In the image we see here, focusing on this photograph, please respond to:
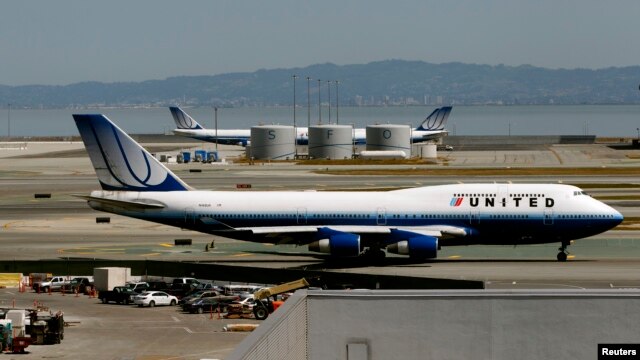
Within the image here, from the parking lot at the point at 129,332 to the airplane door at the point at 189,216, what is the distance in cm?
957

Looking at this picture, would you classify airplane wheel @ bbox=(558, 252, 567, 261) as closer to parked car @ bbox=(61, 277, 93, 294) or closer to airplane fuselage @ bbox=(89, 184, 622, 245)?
airplane fuselage @ bbox=(89, 184, 622, 245)

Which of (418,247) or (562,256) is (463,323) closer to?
(418,247)

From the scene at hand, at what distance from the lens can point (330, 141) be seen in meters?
184

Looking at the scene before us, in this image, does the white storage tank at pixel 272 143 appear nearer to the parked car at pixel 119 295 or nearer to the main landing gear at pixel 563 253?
the main landing gear at pixel 563 253

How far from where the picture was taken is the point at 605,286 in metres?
58.3

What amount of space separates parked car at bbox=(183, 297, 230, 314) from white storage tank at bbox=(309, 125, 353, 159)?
127523 millimetres

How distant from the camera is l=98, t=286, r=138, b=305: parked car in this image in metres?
58.5

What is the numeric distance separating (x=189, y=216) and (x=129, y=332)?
18.2 m

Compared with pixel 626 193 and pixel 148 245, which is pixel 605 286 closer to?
pixel 148 245

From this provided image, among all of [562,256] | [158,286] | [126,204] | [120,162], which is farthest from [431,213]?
[120,162]

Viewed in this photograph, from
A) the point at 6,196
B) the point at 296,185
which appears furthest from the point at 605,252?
the point at 6,196

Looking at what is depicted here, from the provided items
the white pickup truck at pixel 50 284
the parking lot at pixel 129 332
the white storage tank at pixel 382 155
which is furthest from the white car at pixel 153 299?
the white storage tank at pixel 382 155

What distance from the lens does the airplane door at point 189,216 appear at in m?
68.4

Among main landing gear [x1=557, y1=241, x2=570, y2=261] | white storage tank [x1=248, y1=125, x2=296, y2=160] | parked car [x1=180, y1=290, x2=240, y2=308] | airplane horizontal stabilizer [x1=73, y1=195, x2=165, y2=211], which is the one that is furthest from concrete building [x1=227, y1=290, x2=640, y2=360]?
white storage tank [x1=248, y1=125, x2=296, y2=160]
